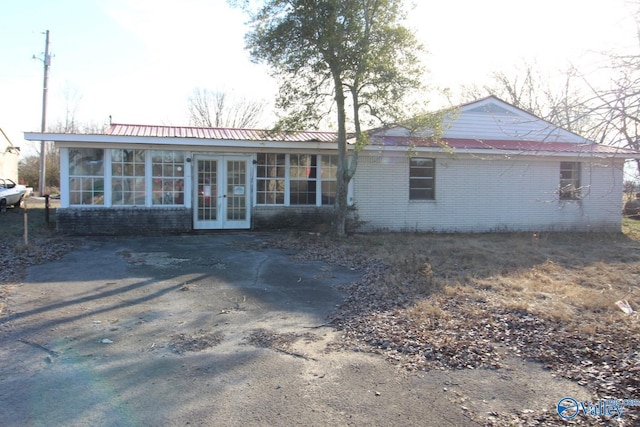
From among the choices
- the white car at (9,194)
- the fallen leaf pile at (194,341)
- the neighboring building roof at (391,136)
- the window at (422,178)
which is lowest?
the fallen leaf pile at (194,341)

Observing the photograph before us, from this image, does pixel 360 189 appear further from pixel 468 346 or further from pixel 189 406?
pixel 189 406

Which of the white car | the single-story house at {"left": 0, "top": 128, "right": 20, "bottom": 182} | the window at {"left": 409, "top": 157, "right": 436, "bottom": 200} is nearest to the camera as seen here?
the window at {"left": 409, "top": 157, "right": 436, "bottom": 200}

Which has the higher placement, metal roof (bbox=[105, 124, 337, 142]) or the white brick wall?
metal roof (bbox=[105, 124, 337, 142])

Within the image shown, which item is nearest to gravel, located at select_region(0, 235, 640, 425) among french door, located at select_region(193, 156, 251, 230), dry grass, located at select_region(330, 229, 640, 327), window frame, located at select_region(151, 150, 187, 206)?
dry grass, located at select_region(330, 229, 640, 327)

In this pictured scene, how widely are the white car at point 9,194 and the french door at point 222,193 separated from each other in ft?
41.2

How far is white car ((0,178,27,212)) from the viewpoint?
67.2 feet

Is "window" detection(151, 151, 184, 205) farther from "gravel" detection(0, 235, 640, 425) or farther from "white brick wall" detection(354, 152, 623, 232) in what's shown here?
"gravel" detection(0, 235, 640, 425)

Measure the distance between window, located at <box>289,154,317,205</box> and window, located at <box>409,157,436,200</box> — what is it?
3274 mm

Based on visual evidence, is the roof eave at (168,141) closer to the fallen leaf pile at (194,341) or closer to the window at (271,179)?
the window at (271,179)

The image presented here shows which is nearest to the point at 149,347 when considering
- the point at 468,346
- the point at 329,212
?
the point at 468,346

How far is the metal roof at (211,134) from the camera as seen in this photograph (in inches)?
518

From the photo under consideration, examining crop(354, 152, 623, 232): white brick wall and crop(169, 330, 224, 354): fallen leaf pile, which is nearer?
crop(169, 330, 224, 354): fallen leaf pile

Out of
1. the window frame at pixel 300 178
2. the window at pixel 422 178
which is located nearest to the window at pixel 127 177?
the window frame at pixel 300 178
